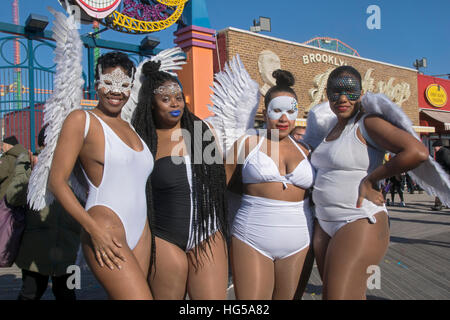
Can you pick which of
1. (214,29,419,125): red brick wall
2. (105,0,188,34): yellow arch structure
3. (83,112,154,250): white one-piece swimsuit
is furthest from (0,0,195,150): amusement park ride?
(83,112,154,250): white one-piece swimsuit

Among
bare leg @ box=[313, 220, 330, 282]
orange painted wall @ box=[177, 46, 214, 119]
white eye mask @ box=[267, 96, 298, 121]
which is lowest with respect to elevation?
bare leg @ box=[313, 220, 330, 282]

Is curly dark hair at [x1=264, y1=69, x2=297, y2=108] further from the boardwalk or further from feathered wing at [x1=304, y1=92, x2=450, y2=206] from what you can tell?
the boardwalk

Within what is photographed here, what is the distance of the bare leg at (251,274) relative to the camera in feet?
6.67

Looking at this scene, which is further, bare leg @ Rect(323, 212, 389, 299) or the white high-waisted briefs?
the white high-waisted briefs

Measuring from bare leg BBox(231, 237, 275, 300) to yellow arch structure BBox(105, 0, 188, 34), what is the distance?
5.73 meters

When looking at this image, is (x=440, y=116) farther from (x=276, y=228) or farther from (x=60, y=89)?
(x=60, y=89)

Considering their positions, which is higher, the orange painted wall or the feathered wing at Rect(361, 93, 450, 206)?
the orange painted wall

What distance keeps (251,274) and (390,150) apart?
1.01m

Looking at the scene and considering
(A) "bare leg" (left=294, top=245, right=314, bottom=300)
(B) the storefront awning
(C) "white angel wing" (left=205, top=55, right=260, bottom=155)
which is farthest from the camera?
(B) the storefront awning

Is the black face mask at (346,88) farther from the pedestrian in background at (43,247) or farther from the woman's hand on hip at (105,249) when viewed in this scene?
the pedestrian in background at (43,247)

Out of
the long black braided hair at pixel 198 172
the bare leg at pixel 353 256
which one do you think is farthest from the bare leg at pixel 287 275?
the long black braided hair at pixel 198 172

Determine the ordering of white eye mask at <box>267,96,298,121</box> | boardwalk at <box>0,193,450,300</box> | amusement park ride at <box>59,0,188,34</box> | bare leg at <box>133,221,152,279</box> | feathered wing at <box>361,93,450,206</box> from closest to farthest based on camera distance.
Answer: bare leg at <box>133,221,152,279</box> < feathered wing at <box>361,93,450,206</box> < white eye mask at <box>267,96,298,121</box> < boardwalk at <box>0,193,450,300</box> < amusement park ride at <box>59,0,188,34</box>

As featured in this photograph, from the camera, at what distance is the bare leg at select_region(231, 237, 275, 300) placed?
2033mm
